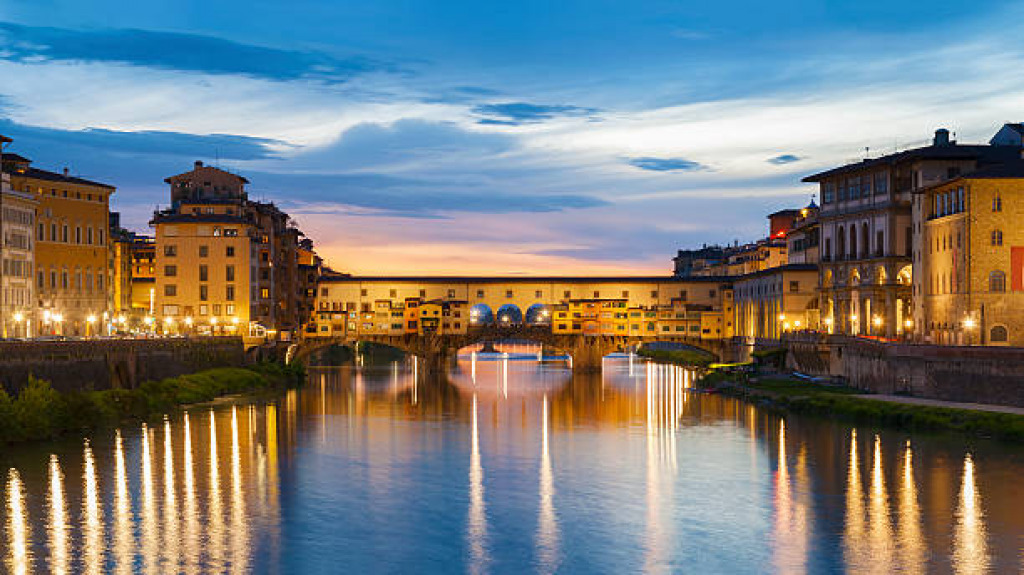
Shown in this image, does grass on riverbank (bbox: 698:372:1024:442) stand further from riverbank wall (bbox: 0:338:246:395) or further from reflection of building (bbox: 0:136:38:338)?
reflection of building (bbox: 0:136:38:338)

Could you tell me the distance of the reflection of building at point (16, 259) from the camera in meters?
84.1

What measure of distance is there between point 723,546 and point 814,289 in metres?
79.5

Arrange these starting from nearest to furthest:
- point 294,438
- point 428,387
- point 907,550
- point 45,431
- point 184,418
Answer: point 907,550 → point 45,431 → point 294,438 → point 184,418 → point 428,387

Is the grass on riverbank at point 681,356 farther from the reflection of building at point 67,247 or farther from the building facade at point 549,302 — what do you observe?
the reflection of building at point 67,247

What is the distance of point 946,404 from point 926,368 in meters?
4.88

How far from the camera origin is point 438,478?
51.9m

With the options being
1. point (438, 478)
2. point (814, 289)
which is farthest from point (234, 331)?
point (438, 478)

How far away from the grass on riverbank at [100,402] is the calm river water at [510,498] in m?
1.80

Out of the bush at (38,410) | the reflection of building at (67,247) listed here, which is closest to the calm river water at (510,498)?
the bush at (38,410)

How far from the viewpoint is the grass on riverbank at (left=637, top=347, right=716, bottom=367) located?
486 feet

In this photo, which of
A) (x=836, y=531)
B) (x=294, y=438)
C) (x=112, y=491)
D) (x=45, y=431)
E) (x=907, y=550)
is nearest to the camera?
(x=907, y=550)

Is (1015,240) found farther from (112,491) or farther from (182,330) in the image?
(182,330)

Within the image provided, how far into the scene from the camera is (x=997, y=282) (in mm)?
76250

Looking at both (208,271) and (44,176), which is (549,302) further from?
(44,176)
